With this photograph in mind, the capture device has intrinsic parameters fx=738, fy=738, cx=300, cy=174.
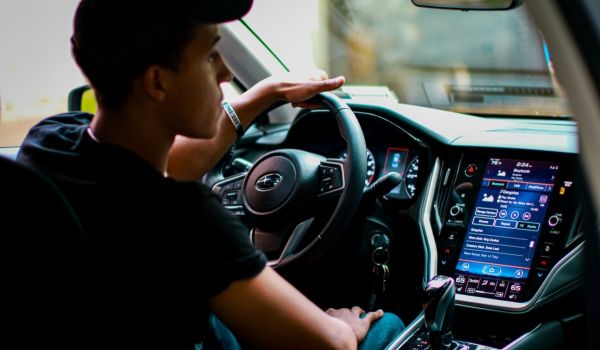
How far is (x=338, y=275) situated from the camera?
2.49 m

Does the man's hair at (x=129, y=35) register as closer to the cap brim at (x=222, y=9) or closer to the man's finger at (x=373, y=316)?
the cap brim at (x=222, y=9)

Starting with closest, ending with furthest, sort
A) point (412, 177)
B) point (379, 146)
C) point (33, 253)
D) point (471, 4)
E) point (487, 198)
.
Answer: point (33, 253) → point (471, 4) → point (487, 198) → point (412, 177) → point (379, 146)

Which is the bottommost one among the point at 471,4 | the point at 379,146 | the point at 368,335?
the point at 368,335

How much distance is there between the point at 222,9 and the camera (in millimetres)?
1413

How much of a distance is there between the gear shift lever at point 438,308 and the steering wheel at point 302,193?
29cm

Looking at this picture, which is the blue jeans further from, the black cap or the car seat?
the black cap

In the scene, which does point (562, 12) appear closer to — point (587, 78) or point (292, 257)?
point (587, 78)

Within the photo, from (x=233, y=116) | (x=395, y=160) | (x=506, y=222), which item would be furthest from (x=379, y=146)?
(x=233, y=116)

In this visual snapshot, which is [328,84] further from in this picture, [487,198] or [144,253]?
[144,253]

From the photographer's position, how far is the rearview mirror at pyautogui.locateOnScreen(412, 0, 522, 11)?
81.9 inches

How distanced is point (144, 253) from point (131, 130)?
0.26 meters

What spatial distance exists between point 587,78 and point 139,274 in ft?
2.64

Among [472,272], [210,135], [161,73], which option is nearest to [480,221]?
[472,272]

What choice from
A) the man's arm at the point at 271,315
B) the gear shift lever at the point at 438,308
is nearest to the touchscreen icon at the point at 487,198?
the gear shift lever at the point at 438,308
